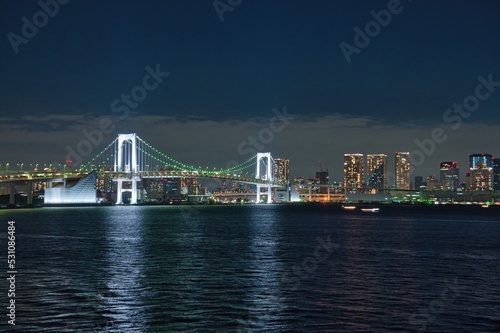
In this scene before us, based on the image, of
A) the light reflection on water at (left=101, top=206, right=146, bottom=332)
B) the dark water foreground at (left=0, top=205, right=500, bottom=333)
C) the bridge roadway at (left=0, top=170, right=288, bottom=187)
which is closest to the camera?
the dark water foreground at (left=0, top=205, right=500, bottom=333)

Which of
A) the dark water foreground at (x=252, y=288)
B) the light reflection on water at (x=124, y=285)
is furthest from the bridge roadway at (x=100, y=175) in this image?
the light reflection on water at (x=124, y=285)

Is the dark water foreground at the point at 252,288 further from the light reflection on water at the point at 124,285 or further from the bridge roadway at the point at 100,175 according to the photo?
the bridge roadway at the point at 100,175

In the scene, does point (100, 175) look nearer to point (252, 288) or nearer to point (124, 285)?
point (124, 285)

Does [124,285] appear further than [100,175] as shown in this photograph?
No

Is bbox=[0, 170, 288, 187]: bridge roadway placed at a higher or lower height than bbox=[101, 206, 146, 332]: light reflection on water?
higher

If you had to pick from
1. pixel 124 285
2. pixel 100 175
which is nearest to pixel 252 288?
pixel 124 285

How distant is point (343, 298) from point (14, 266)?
1563cm

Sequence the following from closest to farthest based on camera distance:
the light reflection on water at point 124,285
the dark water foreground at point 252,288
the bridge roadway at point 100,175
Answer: the dark water foreground at point 252,288 < the light reflection on water at point 124,285 < the bridge roadway at point 100,175

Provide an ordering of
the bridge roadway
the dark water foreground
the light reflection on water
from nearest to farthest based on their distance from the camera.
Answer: the dark water foreground < the light reflection on water < the bridge roadway

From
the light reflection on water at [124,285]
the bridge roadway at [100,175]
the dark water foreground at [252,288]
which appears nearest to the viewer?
the dark water foreground at [252,288]

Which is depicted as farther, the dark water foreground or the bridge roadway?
the bridge roadway

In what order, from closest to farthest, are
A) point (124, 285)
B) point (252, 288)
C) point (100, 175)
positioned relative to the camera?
point (252, 288) < point (124, 285) < point (100, 175)

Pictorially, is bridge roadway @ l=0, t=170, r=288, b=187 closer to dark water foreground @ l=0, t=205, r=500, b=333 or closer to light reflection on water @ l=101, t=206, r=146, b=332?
dark water foreground @ l=0, t=205, r=500, b=333

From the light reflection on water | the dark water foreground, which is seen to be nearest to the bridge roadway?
the dark water foreground
